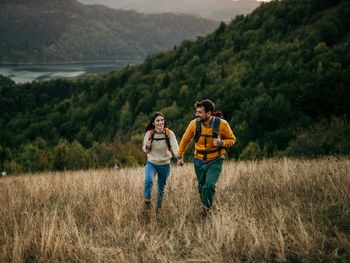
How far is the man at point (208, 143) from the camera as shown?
15.8 feet

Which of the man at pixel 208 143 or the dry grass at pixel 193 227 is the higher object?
the man at pixel 208 143

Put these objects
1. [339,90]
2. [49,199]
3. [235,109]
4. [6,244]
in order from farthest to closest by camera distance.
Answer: [235,109]
[339,90]
[49,199]
[6,244]

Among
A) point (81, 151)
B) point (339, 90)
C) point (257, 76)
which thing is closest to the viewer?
point (339, 90)

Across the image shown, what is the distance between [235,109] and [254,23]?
114 feet

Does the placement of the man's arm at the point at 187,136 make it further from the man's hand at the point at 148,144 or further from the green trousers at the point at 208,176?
the man's hand at the point at 148,144

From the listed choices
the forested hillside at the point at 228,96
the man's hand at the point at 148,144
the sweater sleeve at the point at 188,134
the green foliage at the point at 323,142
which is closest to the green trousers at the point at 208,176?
the sweater sleeve at the point at 188,134

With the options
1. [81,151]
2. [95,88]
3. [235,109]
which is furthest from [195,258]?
[95,88]

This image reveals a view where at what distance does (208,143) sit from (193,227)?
1158 mm

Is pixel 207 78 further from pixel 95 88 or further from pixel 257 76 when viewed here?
pixel 95 88

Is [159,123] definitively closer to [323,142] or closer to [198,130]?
[198,130]

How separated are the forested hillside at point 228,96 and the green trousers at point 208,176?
11.2m

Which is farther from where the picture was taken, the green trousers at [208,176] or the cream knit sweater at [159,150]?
the cream knit sweater at [159,150]

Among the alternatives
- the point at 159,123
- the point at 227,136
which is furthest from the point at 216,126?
the point at 159,123

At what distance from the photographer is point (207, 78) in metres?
65.3
